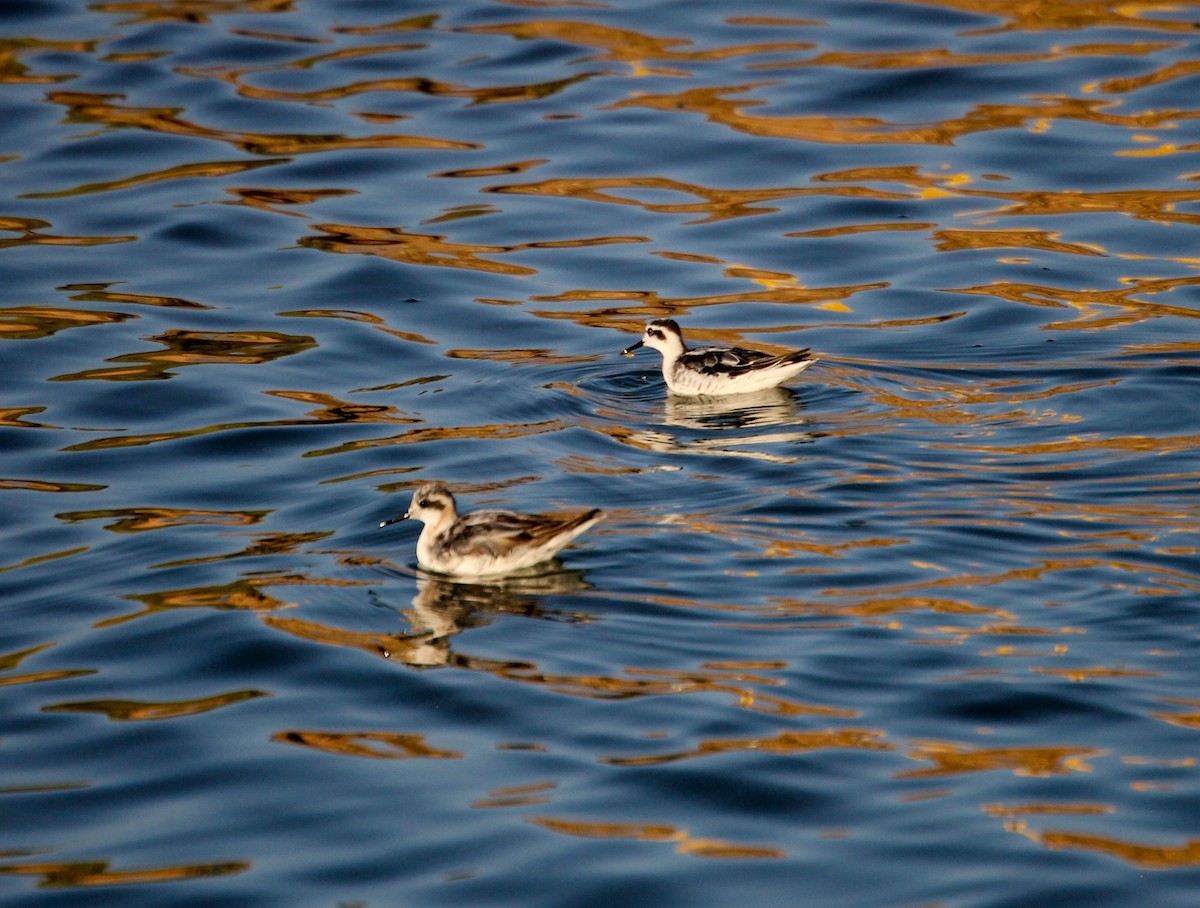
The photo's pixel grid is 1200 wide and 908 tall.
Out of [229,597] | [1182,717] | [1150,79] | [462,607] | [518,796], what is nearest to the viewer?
[518,796]

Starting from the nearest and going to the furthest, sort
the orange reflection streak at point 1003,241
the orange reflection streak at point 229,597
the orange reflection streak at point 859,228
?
the orange reflection streak at point 229,597
the orange reflection streak at point 1003,241
the orange reflection streak at point 859,228

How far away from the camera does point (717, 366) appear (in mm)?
15586

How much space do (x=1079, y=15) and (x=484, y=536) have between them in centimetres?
1667

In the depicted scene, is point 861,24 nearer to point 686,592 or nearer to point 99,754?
point 686,592

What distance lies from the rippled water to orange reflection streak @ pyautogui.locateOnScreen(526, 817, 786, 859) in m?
0.03

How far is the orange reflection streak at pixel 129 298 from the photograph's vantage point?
18172 millimetres

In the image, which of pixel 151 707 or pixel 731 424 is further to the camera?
pixel 731 424

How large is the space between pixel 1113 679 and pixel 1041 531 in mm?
2154

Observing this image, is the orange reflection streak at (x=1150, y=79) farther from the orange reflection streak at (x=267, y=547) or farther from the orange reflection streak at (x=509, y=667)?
the orange reflection streak at (x=509, y=667)

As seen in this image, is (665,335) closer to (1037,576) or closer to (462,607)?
(462,607)

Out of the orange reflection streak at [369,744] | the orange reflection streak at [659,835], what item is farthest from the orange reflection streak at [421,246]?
the orange reflection streak at [659,835]

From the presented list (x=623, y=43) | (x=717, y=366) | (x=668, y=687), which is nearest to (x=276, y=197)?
(x=623, y=43)

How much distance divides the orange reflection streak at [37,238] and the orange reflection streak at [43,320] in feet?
6.91

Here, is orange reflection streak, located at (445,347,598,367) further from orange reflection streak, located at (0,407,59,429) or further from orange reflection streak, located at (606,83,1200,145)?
orange reflection streak, located at (606,83,1200,145)
